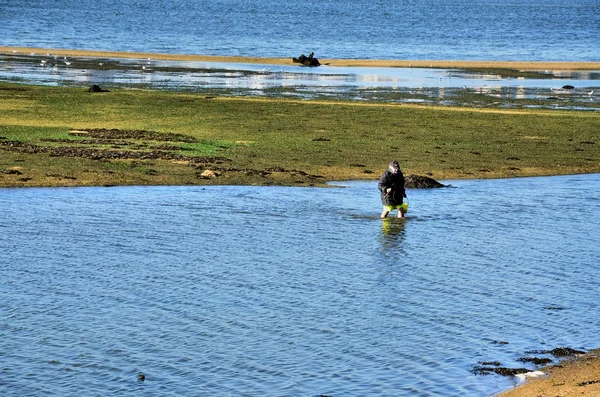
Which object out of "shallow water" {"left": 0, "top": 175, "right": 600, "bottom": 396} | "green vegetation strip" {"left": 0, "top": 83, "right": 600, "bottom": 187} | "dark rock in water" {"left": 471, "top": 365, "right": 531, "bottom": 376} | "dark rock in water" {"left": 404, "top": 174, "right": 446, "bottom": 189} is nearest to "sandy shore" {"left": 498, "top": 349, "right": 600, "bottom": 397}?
"dark rock in water" {"left": 471, "top": 365, "right": 531, "bottom": 376}

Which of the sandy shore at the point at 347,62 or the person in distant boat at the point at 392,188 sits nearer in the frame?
the person in distant boat at the point at 392,188

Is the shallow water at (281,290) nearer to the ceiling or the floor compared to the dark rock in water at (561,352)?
nearer to the ceiling

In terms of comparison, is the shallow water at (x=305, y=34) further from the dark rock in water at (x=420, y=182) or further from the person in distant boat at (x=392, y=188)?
the person in distant boat at (x=392, y=188)

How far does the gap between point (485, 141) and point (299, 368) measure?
25.8 m

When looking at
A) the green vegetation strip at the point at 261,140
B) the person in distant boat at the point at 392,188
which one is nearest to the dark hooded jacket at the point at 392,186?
the person in distant boat at the point at 392,188

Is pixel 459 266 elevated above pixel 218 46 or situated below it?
below

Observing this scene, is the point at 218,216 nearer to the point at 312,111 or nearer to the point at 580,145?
the point at 580,145

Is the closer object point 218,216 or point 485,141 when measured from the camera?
point 218,216

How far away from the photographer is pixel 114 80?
2483 inches

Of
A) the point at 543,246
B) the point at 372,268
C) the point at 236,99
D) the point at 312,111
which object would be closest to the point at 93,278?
the point at 372,268

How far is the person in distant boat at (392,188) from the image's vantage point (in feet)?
83.2

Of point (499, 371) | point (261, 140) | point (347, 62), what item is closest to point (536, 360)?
point (499, 371)

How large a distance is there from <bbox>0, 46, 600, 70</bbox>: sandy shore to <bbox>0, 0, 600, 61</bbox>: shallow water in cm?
675

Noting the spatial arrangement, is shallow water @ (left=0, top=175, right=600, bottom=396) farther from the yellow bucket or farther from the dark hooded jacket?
the dark hooded jacket
